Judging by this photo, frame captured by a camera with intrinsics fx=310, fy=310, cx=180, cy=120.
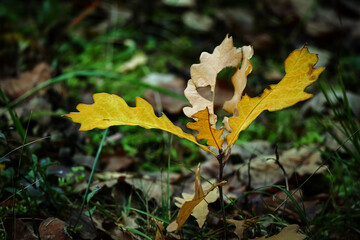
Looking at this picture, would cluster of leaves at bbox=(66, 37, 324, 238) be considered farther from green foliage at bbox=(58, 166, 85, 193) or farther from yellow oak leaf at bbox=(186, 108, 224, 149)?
green foliage at bbox=(58, 166, 85, 193)

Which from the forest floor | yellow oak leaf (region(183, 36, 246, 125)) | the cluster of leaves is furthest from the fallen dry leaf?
yellow oak leaf (region(183, 36, 246, 125))

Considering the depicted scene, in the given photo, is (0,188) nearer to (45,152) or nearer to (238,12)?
(45,152)

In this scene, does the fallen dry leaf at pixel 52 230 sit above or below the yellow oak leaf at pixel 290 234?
below

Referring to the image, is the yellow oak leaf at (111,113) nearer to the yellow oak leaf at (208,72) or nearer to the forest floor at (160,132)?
the yellow oak leaf at (208,72)

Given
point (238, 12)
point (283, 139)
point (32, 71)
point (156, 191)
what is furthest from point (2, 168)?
point (238, 12)

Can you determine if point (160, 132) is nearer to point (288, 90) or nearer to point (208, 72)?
point (208, 72)

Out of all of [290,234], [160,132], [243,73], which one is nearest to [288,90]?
[243,73]

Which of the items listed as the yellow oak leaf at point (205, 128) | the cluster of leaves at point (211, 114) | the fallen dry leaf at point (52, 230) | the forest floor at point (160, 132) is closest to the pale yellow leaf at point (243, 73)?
the cluster of leaves at point (211, 114)
